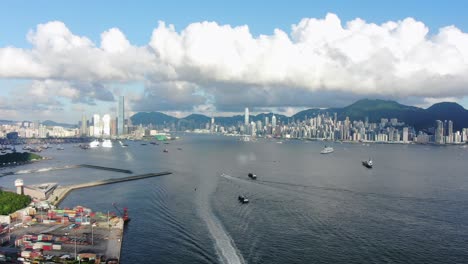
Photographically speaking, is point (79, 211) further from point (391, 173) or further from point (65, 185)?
point (391, 173)

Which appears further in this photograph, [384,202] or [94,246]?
[384,202]

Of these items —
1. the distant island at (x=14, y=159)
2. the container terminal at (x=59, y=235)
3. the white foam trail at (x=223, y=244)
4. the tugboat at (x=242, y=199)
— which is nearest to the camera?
the white foam trail at (x=223, y=244)

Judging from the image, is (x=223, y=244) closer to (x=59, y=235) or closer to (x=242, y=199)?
(x=59, y=235)

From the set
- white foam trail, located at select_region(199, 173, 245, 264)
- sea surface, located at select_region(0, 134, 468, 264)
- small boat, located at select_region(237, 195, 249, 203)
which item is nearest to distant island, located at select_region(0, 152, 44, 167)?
sea surface, located at select_region(0, 134, 468, 264)

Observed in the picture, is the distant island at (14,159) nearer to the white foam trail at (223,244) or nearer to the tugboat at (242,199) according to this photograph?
the tugboat at (242,199)

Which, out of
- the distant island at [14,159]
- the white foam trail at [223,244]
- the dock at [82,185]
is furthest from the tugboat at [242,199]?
the distant island at [14,159]

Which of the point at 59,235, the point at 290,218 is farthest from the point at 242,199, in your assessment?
the point at 59,235

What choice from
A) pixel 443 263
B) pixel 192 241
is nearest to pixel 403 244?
pixel 443 263

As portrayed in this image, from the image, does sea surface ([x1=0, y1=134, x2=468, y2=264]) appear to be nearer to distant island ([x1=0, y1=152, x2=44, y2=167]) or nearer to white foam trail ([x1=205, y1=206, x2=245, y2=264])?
white foam trail ([x1=205, y1=206, x2=245, y2=264])

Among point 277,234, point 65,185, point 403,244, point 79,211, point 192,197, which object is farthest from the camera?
point 65,185
